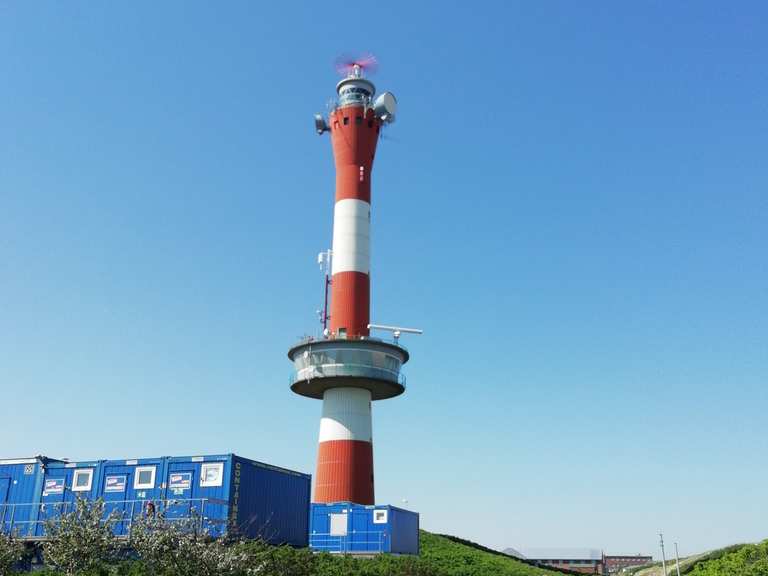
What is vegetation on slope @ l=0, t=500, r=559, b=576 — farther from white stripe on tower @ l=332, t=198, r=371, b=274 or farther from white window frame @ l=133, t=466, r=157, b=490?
white stripe on tower @ l=332, t=198, r=371, b=274

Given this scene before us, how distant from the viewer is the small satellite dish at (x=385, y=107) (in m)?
56.5

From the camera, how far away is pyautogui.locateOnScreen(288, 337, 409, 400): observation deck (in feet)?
159

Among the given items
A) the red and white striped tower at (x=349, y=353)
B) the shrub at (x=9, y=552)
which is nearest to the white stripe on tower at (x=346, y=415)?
the red and white striped tower at (x=349, y=353)

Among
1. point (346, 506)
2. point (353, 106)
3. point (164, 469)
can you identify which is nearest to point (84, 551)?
point (164, 469)

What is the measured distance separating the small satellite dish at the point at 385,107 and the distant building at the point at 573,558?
323 ft

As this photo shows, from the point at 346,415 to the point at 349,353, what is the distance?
14.0 ft

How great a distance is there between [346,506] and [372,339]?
452 inches

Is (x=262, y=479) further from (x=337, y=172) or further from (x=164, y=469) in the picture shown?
(x=337, y=172)

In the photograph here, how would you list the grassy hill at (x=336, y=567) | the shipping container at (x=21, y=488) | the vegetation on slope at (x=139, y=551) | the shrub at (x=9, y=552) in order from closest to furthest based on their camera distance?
the vegetation on slope at (x=139, y=551) → the grassy hill at (x=336, y=567) → the shrub at (x=9, y=552) → the shipping container at (x=21, y=488)

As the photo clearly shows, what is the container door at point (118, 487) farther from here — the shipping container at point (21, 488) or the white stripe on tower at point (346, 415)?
the white stripe on tower at point (346, 415)

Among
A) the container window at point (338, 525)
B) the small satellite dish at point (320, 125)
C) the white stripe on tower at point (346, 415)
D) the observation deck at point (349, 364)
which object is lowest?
the container window at point (338, 525)

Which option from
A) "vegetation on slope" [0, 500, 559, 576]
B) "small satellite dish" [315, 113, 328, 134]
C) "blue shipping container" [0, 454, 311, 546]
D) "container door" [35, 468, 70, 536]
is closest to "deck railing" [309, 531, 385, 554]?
"blue shipping container" [0, 454, 311, 546]

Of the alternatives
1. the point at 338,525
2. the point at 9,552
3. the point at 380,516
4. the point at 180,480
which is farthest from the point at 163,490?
the point at 380,516

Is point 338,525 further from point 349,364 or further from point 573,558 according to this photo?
point 573,558
